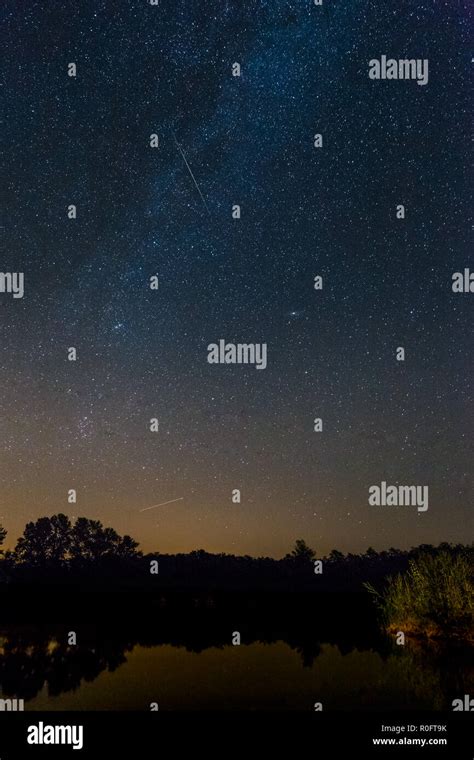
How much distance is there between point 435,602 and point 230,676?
3.67 metres

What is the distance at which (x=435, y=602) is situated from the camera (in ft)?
41.5

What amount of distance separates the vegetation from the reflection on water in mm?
632

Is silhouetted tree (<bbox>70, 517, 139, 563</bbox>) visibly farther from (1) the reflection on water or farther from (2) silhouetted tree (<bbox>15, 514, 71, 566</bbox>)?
(1) the reflection on water

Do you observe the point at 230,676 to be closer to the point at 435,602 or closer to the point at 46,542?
the point at 435,602

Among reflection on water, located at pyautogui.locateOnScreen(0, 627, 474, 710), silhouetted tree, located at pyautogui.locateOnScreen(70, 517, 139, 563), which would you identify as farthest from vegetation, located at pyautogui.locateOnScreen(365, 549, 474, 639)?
silhouetted tree, located at pyautogui.locateOnScreen(70, 517, 139, 563)

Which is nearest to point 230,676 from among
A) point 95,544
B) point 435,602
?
point 435,602

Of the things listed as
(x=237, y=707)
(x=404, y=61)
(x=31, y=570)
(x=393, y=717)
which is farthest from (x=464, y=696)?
(x=31, y=570)

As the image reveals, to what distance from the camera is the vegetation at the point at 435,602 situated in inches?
489

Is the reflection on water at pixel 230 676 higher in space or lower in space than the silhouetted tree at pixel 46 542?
lower

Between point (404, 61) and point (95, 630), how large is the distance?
1187 cm

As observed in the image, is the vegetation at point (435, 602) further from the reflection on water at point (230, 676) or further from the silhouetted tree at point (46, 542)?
the silhouetted tree at point (46, 542)

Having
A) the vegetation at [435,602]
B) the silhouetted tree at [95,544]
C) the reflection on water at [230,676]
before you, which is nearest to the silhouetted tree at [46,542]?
the silhouetted tree at [95,544]

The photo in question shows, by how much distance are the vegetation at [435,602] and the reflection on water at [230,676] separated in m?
0.63

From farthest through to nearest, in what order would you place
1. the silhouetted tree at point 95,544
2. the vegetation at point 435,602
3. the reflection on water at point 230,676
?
the silhouetted tree at point 95,544 → the vegetation at point 435,602 → the reflection on water at point 230,676
